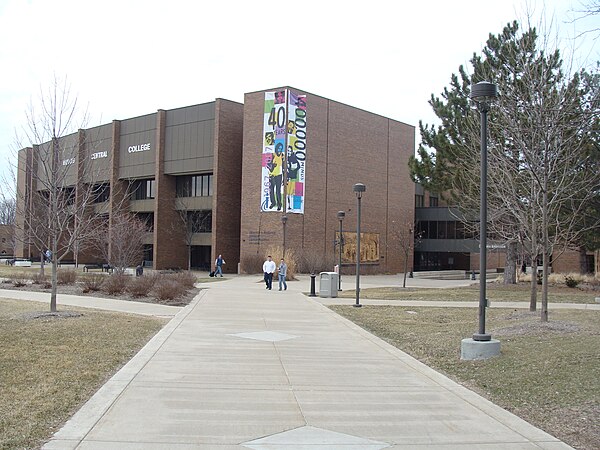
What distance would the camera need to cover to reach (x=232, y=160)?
53.3 m

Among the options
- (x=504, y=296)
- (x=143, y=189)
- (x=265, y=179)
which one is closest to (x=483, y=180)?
(x=504, y=296)

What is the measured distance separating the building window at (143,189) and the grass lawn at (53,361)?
4806cm

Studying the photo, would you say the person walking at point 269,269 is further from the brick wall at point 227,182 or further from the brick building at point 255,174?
the brick wall at point 227,182

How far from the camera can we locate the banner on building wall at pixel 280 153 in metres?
48.2

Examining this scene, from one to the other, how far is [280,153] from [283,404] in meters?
41.7

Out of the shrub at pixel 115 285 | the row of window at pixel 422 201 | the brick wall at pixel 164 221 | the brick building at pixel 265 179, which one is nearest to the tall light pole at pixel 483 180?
the shrub at pixel 115 285

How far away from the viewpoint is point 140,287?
2247 centimetres

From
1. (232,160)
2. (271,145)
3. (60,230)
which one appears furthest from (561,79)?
(232,160)

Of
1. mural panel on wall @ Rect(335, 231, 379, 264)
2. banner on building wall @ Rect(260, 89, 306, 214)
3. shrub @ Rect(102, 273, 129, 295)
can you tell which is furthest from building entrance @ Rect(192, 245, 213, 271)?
shrub @ Rect(102, 273, 129, 295)

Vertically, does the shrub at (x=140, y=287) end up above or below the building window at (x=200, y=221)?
below

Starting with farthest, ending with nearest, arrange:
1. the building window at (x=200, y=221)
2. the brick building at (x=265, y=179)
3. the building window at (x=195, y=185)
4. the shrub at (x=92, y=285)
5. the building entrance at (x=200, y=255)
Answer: the building entrance at (x=200, y=255)
the building window at (x=195, y=185)
the building window at (x=200, y=221)
the brick building at (x=265, y=179)
the shrub at (x=92, y=285)

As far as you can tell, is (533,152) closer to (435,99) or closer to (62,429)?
(62,429)

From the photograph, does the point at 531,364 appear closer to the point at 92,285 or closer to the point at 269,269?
the point at 92,285

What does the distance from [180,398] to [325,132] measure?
45.7 meters
